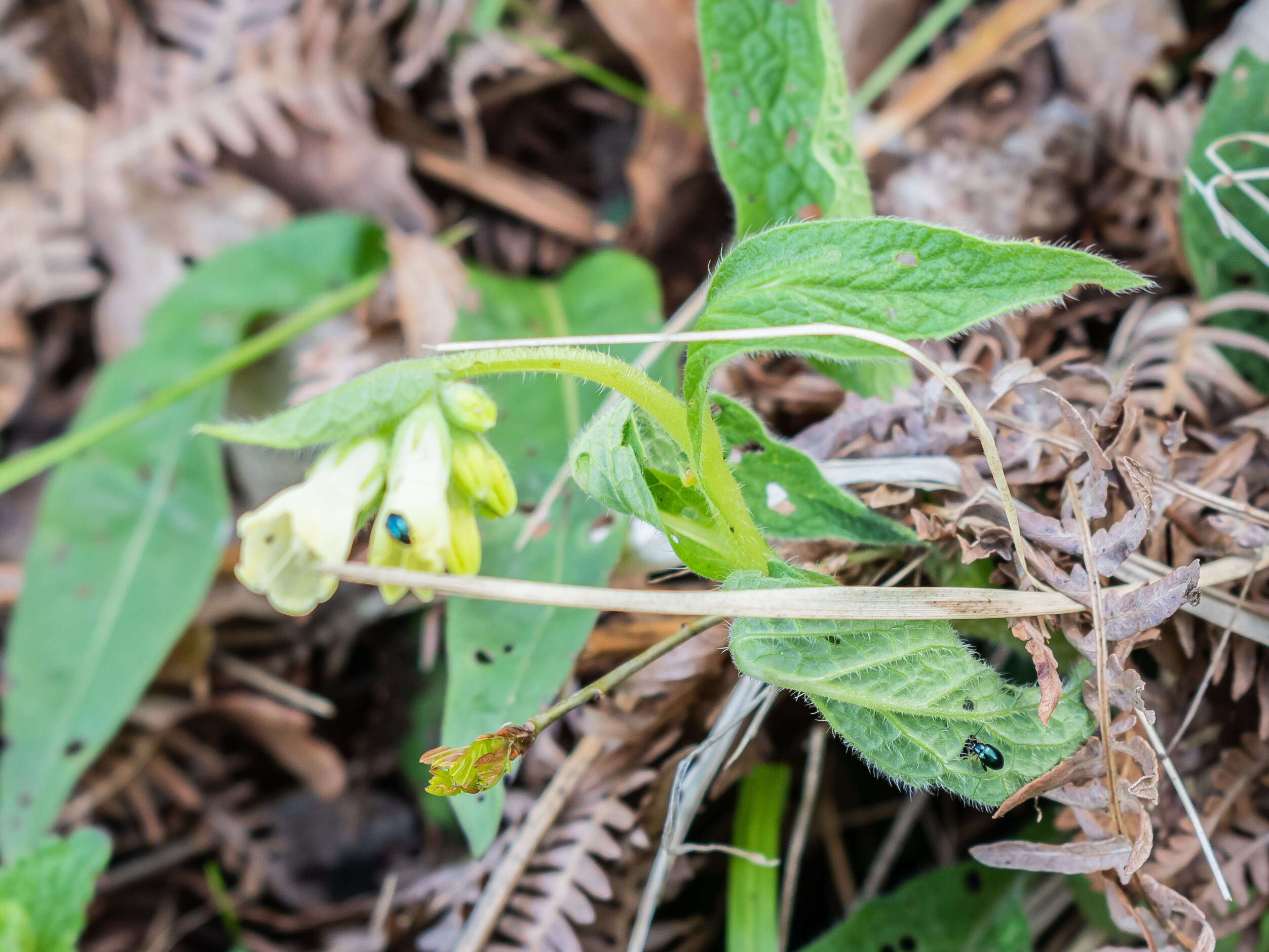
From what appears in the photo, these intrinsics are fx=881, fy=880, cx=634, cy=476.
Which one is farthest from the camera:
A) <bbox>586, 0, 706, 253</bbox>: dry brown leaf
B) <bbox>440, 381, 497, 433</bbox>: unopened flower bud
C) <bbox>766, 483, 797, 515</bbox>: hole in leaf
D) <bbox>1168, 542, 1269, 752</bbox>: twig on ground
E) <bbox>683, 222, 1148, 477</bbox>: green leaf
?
<bbox>586, 0, 706, 253</bbox>: dry brown leaf

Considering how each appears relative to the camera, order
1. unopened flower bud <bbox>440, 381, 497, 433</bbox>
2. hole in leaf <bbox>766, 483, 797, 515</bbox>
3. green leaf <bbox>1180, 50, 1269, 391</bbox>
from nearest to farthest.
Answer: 1. unopened flower bud <bbox>440, 381, 497, 433</bbox>
2. hole in leaf <bbox>766, 483, 797, 515</bbox>
3. green leaf <bbox>1180, 50, 1269, 391</bbox>

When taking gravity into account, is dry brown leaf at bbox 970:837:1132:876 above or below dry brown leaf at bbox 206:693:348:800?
above

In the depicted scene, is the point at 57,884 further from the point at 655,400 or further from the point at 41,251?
the point at 41,251

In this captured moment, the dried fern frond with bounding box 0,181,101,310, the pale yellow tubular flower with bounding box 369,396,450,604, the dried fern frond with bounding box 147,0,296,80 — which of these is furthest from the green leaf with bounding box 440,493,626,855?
the dried fern frond with bounding box 147,0,296,80

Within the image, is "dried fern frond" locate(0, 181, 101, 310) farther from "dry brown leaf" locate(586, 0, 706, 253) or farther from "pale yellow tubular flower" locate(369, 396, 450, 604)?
"pale yellow tubular flower" locate(369, 396, 450, 604)

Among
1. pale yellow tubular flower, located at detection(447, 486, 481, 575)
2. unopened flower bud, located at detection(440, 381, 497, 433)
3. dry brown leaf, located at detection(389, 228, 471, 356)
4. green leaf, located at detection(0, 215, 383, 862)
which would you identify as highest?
unopened flower bud, located at detection(440, 381, 497, 433)

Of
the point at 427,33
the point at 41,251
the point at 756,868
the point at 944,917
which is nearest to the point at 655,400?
the point at 756,868

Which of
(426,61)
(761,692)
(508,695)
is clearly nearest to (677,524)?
(761,692)

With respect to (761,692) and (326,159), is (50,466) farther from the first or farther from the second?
(761,692)
